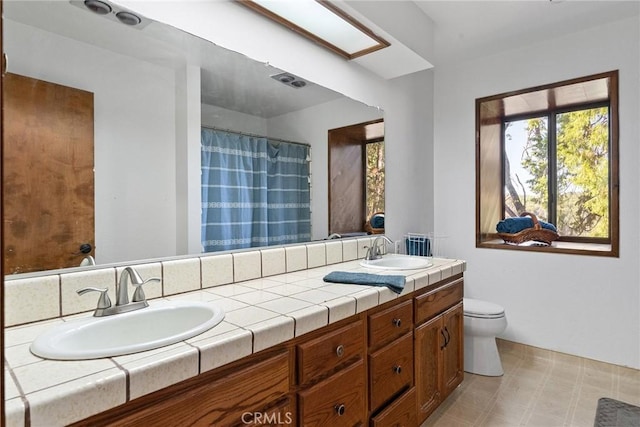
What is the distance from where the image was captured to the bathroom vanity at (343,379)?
777 millimetres

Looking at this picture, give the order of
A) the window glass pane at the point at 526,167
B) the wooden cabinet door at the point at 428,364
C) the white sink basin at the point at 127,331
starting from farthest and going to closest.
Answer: the window glass pane at the point at 526,167, the wooden cabinet door at the point at 428,364, the white sink basin at the point at 127,331

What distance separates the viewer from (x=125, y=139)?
123 cm

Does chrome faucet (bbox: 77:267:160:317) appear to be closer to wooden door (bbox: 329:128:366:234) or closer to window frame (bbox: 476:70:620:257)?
wooden door (bbox: 329:128:366:234)

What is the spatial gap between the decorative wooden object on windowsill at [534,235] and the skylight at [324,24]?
6.35 ft

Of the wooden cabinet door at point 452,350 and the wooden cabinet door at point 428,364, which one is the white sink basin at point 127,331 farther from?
the wooden cabinet door at point 452,350

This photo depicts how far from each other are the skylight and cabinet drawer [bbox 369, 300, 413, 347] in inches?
59.1

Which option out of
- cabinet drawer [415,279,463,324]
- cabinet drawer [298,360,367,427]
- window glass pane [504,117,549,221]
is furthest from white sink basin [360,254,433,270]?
window glass pane [504,117,549,221]

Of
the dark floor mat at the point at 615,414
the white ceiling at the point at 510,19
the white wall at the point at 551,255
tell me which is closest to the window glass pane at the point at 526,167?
the white wall at the point at 551,255

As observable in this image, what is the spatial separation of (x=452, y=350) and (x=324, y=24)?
2005 mm

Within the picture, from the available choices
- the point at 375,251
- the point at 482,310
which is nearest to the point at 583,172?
the point at 482,310

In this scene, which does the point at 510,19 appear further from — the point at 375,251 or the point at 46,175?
the point at 46,175

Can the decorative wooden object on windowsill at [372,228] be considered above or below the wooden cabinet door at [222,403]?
above

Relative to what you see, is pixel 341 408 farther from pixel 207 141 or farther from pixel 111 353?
pixel 207 141

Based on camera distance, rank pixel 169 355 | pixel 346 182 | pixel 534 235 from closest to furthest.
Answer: pixel 169 355
pixel 346 182
pixel 534 235
